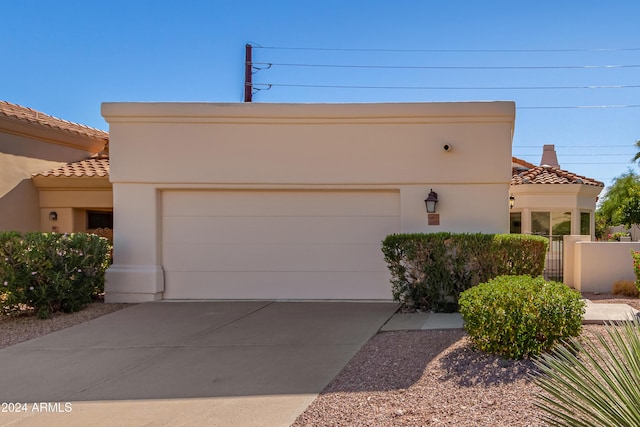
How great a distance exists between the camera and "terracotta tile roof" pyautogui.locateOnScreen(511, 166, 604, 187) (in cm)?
1590

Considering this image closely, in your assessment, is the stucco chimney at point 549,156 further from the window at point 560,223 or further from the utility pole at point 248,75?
the utility pole at point 248,75

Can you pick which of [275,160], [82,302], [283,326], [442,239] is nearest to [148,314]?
[82,302]

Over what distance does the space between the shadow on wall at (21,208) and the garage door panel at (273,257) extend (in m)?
5.14

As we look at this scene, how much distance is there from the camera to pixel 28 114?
490 inches

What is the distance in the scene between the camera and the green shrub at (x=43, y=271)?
24.4 feet

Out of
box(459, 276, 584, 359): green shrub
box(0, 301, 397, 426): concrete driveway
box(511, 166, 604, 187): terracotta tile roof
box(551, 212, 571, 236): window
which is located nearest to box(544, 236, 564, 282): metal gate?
box(511, 166, 604, 187): terracotta tile roof

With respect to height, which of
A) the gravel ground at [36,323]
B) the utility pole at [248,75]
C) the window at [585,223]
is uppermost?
the utility pole at [248,75]

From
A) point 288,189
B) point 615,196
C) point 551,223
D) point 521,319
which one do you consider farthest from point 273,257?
point 615,196

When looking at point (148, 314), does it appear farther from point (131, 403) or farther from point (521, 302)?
point (521, 302)

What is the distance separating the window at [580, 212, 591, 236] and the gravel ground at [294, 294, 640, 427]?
12.8m

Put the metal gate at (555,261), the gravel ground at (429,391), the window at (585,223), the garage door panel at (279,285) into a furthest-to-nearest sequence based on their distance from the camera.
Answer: the window at (585,223)
the metal gate at (555,261)
the garage door panel at (279,285)
the gravel ground at (429,391)

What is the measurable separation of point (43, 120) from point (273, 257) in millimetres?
8253

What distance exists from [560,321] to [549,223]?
1277 cm

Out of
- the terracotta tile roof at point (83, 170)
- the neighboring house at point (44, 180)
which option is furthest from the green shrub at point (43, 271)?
the terracotta tile roof at point (83, 170)
